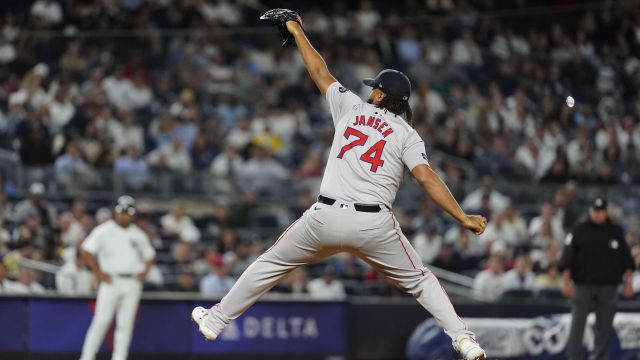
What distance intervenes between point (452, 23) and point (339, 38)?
2507mm

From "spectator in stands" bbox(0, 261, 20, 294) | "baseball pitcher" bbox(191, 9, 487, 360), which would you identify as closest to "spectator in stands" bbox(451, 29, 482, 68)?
"spectator in stands" bbox(0, 261, 20, 294)

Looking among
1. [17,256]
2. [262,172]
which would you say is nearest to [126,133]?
[262,172]

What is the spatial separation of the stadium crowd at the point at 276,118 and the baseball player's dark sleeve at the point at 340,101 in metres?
7.60

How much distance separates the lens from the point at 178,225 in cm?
1803

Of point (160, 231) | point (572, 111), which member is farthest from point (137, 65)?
point (572, 111)

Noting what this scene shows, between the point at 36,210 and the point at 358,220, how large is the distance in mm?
9720

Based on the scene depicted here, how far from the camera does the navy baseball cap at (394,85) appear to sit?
8719mm

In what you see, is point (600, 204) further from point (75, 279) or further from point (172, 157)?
point (172, 157)

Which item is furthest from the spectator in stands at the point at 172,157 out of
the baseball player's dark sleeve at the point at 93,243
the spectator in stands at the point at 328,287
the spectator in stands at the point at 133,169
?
the baseball player's dark sleeve at the point at 93,243

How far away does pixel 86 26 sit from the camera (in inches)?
813

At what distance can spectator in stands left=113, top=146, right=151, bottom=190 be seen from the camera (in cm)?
1833

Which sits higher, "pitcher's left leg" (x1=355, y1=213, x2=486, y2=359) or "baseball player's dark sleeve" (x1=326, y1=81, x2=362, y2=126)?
Answer: "baseball player's dark sleeve" (x1=326, y1=81, x2=362, y2=126)

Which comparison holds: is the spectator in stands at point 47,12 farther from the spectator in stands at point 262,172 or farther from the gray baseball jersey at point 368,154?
the gray baseball jersey at point 368,154

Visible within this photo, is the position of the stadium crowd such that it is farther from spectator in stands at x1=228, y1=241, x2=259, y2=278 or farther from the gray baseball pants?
the gray baseball pants
